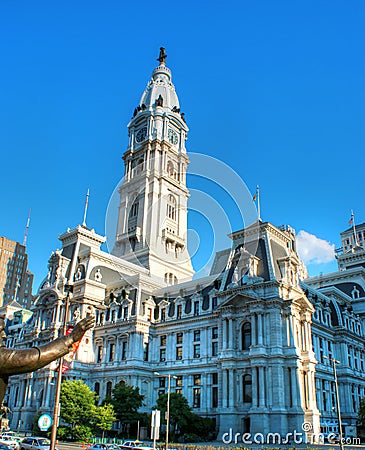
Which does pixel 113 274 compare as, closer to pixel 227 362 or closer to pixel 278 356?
pixel 227 362

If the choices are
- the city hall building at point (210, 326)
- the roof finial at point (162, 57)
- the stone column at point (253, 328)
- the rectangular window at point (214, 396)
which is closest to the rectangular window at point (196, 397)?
the city hall building at point (210, 326)

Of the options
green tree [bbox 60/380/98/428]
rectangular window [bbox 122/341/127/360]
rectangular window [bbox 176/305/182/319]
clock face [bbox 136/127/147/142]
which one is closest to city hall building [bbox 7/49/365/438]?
rectangular window [bbox 122/341/127/360]

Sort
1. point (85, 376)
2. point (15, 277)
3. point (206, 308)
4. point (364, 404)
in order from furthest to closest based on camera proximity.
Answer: point (15, 277) → point (85, 376) → point (206, 308) → point (364, 404)

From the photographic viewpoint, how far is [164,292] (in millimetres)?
76375

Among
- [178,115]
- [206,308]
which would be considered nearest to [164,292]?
[206,308]

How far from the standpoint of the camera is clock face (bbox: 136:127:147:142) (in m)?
112

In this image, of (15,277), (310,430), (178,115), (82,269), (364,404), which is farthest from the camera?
(15,277)

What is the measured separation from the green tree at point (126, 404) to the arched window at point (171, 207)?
49.7 m

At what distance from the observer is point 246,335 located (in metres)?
59.6

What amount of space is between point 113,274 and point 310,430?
45008 mm

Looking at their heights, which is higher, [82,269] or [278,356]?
[82,269]

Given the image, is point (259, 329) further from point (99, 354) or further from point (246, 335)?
point (99, 354)

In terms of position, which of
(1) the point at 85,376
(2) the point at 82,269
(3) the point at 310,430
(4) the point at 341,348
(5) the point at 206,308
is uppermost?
(2) the point at 82,269

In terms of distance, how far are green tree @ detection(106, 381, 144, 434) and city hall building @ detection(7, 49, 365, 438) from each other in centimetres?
771
